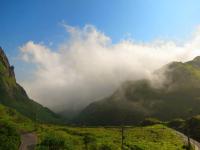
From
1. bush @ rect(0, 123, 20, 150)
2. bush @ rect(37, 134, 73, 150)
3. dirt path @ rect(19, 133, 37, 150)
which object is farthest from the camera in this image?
dirt path @ rect(19, 133, 37, 150)

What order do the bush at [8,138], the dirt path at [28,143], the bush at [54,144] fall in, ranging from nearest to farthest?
1. the bush at [8,138]
2. the bush at [54,144]
3. the dirt path at [28,143]

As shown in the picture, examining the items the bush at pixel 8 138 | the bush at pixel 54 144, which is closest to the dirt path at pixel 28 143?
the bush at pixel 8 138

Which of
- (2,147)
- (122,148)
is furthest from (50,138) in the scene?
(122,148)

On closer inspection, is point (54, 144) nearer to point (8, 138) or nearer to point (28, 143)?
point (8, 138)

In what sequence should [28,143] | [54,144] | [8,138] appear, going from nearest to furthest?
[54,144] → [8,138] → [28,143]

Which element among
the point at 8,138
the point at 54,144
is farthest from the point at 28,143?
the point at 54,144

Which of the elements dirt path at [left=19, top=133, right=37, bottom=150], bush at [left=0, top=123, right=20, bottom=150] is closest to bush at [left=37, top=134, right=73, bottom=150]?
bush at [left=0, top=123, right=20, bottom=150]

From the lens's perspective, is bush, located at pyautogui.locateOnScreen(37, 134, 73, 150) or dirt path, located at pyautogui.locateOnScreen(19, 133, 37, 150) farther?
dirt path, located at pyautogui.locateOnScreen(19, 133, 37, 150)

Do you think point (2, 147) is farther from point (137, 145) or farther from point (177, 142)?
point (177, 142)

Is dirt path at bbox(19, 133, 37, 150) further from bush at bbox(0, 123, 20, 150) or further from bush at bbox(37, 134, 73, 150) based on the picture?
bush at bbox(37, 134, 73, 150)

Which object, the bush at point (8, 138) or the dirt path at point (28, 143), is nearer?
the bush at point (8, 138)

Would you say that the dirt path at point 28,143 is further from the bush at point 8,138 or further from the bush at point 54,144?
the bush at point 54,144

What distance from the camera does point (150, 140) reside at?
19000cm

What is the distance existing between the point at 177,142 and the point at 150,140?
1526cm
